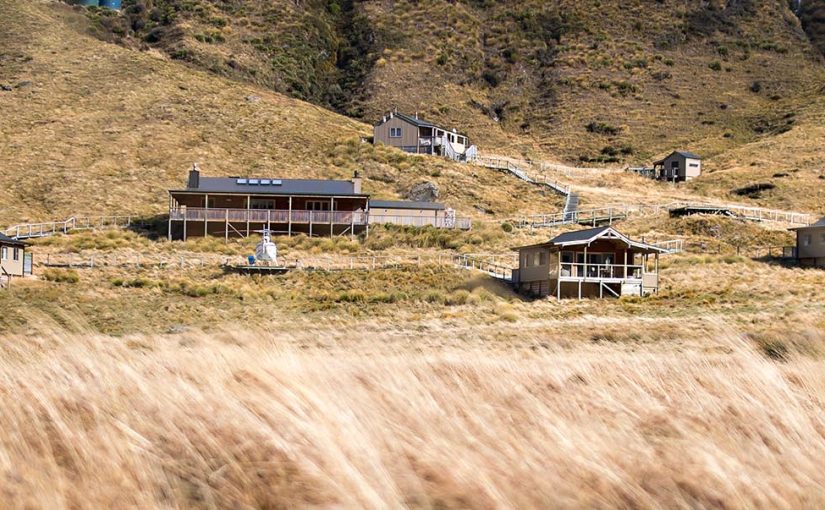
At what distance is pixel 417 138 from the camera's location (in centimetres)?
9338

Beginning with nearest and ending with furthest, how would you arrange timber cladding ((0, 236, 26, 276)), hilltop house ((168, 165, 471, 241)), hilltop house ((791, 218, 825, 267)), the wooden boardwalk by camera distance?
timber cladding ((0, 236, 26, 276))
hilltop house ((791, 218, 825, 267))
hilltop house ((168, 165, 471, 241))
the wooden boardwalk

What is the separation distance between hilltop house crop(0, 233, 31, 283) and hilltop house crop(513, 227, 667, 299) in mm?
24416

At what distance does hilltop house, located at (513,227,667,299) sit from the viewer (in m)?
50.3

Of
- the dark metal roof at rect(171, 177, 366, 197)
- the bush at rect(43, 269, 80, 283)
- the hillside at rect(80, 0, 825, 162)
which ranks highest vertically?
the hillside at rect(80, 0, 825, 162)

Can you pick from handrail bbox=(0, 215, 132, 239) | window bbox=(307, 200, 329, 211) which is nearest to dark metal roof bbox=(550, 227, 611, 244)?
window bbox=(307, 200, 329, 211)

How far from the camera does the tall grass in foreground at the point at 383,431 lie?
17.7 ft

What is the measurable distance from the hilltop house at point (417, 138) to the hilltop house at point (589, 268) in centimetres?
4145

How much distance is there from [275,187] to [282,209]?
1.58 meters

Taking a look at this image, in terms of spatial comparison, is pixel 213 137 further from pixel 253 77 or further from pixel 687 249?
pixel 687 249

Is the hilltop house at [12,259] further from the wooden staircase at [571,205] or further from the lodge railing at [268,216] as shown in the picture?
the wooden staircase at [571,205]

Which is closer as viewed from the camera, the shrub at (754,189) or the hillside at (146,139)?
the hillside at (146,139)

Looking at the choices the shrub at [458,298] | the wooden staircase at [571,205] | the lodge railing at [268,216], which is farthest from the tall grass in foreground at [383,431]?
the wooden staircase at [571,205]

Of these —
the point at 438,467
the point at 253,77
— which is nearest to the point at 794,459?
the point at 438,467

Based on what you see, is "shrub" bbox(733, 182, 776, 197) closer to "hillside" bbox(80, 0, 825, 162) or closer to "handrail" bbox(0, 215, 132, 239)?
"hillside" bbox(80, 0, 825, 162)
